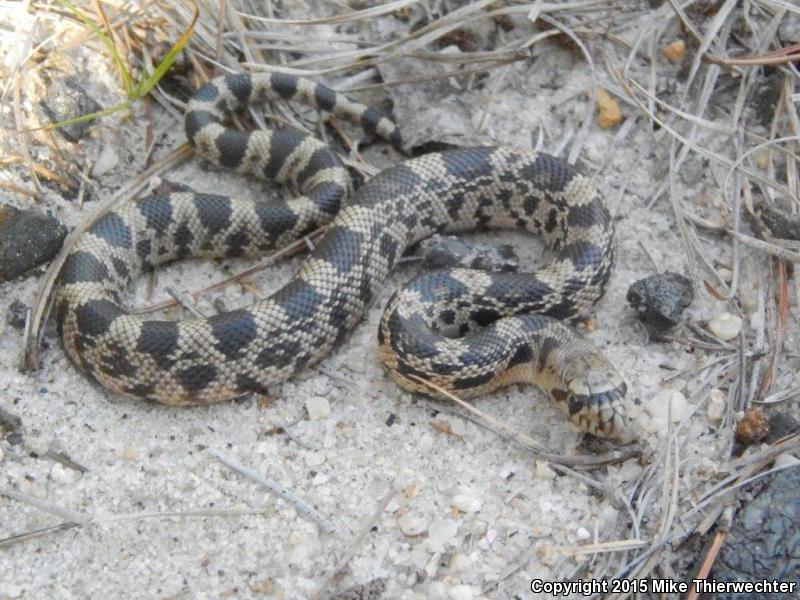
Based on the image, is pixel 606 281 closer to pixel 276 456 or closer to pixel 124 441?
pixel 276 456

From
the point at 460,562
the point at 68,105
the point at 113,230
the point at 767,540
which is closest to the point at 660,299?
the point at 767,540

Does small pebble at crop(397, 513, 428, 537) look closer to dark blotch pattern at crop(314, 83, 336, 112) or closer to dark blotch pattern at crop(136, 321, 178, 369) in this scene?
dark blotch pattern at crop(136, 321, 178, 369)

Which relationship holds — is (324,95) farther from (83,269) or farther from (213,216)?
(83,269)

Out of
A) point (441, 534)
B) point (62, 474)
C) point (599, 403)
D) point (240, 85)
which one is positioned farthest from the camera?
point (240, 85)

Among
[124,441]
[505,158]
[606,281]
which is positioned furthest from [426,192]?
[124,441]

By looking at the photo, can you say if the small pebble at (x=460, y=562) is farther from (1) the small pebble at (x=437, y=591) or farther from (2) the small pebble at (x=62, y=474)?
(2) the small pebble at (x=62, y=474)

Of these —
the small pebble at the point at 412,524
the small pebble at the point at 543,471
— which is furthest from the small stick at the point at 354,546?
the small pebble at the point at 543,471
